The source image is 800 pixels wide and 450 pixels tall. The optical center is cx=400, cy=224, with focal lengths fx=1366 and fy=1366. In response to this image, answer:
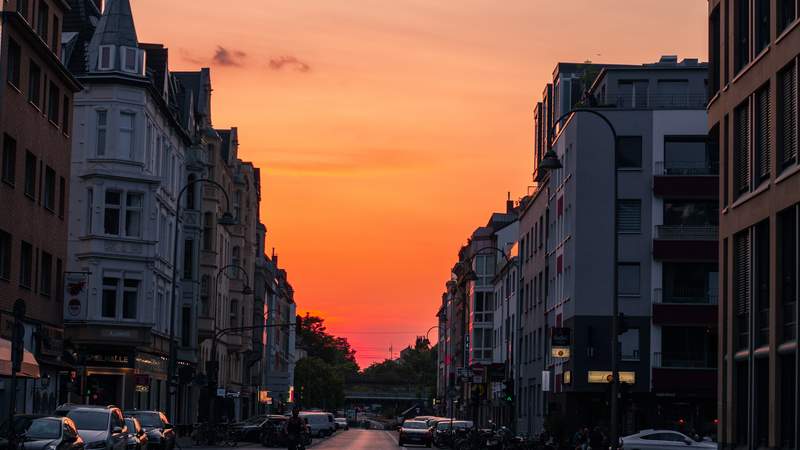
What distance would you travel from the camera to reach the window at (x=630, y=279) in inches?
2440

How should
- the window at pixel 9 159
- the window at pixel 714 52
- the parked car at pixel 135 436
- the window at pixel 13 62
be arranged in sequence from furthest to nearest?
the window at pixel 9 159 → the window at pixel 13 62 → the window at pixel 714 52 → the parked car at pixel 135 436

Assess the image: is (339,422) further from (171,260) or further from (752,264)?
(752,264)

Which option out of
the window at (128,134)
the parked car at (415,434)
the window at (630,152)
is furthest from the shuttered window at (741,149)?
the parked car at (415,434)

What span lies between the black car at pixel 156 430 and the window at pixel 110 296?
1772 cm

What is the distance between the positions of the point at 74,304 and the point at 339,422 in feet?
251

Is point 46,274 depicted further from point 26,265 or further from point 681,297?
point 681,297

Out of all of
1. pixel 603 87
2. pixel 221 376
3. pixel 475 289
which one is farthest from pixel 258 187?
pixel 603 87

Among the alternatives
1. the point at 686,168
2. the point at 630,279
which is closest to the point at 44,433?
the point at 630,279

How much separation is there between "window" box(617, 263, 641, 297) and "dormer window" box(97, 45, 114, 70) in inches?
969

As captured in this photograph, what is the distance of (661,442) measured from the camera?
151ft

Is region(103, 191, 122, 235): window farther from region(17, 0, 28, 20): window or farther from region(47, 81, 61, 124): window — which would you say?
region(17, 0, 28, 20): window

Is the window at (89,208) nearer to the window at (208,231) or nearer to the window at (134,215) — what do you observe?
the window at (134,215)

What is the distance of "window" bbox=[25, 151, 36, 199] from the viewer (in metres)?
43.8

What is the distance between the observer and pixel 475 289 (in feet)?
401
